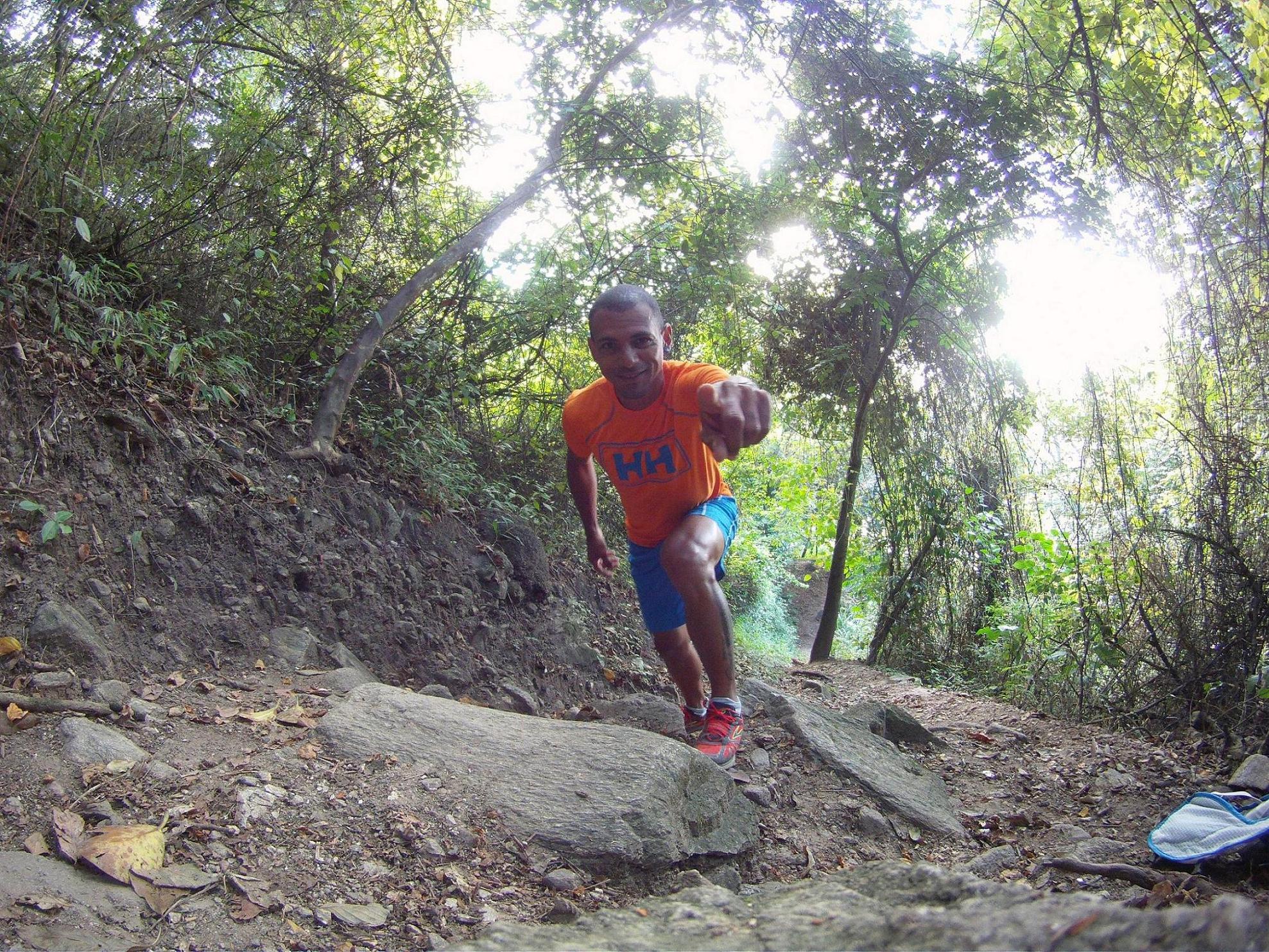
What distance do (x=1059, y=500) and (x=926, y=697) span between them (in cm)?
206

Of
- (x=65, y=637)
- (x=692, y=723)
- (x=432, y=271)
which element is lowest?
(x=65, y=637)

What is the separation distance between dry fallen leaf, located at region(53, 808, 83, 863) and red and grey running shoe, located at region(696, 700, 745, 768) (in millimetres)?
1936

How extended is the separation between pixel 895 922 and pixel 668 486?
227cm

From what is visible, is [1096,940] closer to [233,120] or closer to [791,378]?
[233,120]

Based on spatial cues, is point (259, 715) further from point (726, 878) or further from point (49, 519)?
point (726, 878)

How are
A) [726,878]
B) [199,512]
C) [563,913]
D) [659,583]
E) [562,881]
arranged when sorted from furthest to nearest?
1. [199,512]
2. [659,583]
3. [726,878]
4. [562,881]
5. [563,913]

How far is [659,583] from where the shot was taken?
3.41 metres

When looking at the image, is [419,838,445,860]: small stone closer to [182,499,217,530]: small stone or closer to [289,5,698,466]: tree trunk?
[182,499,217,530]: small stone

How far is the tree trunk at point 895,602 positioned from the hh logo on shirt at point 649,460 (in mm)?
4821

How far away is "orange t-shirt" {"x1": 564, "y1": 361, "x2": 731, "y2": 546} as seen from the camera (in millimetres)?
3240

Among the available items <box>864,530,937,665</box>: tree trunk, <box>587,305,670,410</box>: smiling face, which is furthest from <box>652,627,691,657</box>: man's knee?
<box>864,530,937,665</box>: tree trunk

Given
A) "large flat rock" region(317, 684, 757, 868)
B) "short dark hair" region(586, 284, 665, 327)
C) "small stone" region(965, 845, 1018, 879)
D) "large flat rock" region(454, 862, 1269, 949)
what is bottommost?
"large flat rock" region(317, 684, 757, 868)

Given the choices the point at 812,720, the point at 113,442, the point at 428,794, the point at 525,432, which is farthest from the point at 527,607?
the point at 428,794

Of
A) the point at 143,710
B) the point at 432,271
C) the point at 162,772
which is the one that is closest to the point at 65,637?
the point at 143,710
